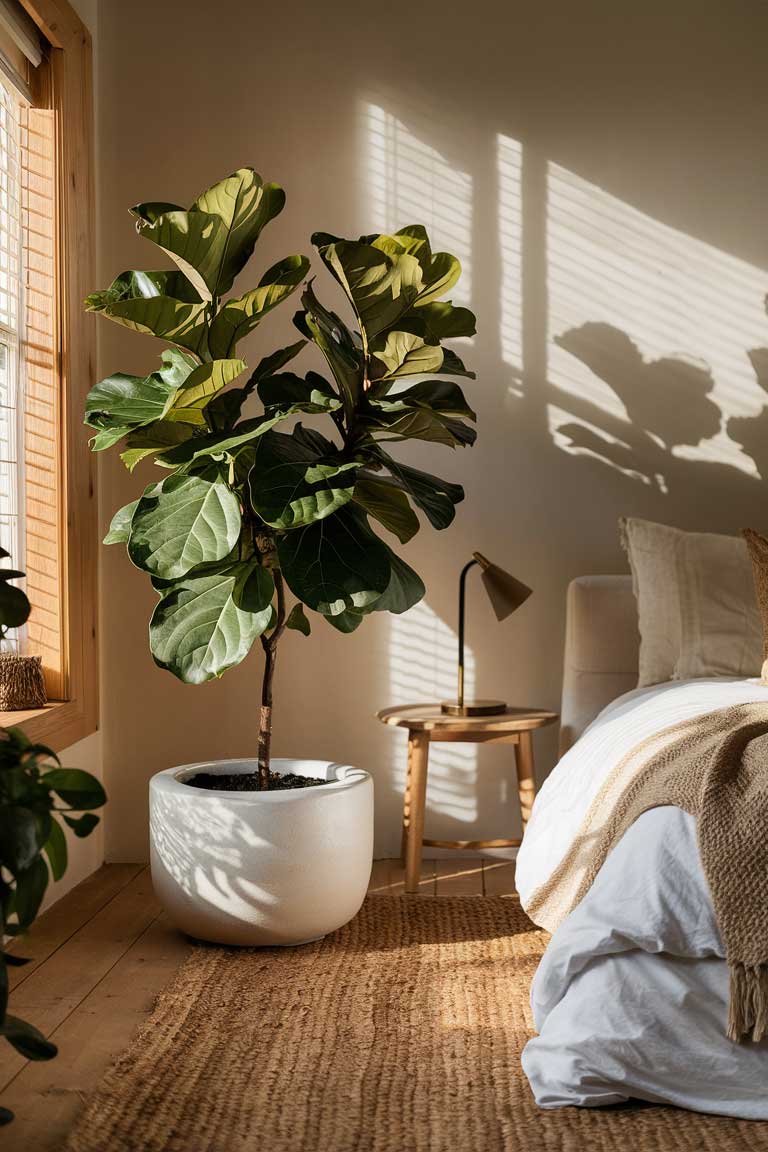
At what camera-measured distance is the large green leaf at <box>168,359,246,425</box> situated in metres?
2.32

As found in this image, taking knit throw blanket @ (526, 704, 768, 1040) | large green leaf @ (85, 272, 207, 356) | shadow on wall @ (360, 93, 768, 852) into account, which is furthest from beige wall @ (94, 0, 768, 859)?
knit throw blanket @ (526, 704, 768, 1040)

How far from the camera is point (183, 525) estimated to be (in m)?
2.38

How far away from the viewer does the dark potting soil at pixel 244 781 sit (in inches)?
106

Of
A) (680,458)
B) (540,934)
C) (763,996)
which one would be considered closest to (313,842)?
(540,934)

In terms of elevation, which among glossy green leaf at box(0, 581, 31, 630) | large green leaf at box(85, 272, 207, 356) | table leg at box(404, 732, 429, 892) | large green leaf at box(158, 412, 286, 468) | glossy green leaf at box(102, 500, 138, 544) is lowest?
table leg at box(404, 732, 429, 892)

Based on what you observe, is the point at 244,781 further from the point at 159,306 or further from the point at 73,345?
the point at 73,345

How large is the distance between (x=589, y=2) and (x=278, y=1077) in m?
3.16

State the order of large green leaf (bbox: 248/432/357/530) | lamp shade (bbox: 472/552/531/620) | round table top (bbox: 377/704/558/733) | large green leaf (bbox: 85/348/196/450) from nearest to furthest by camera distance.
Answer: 1. large green leaf (bbox: 248/432/357/530)
2. large green leaf (bbox: 85/348/196/450)
3. round table top (bbox: 377/704/558/733)
4. lamp shade (bbox: 472/552/531/620)

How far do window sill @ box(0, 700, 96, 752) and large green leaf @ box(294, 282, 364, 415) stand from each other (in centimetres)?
111

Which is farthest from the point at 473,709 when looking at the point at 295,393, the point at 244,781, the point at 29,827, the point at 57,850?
the point at 29,827

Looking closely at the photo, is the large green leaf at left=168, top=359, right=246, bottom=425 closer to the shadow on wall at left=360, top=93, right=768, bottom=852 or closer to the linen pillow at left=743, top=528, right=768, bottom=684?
the shadow on wall at left=360, top=93, right=768, bottom=852

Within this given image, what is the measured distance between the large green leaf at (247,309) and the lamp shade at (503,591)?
96 centimetres

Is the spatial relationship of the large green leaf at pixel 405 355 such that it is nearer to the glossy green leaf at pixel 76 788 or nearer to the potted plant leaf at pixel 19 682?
the potted plant leaf at pixel 19 682

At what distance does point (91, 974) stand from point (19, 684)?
81 centimetres
